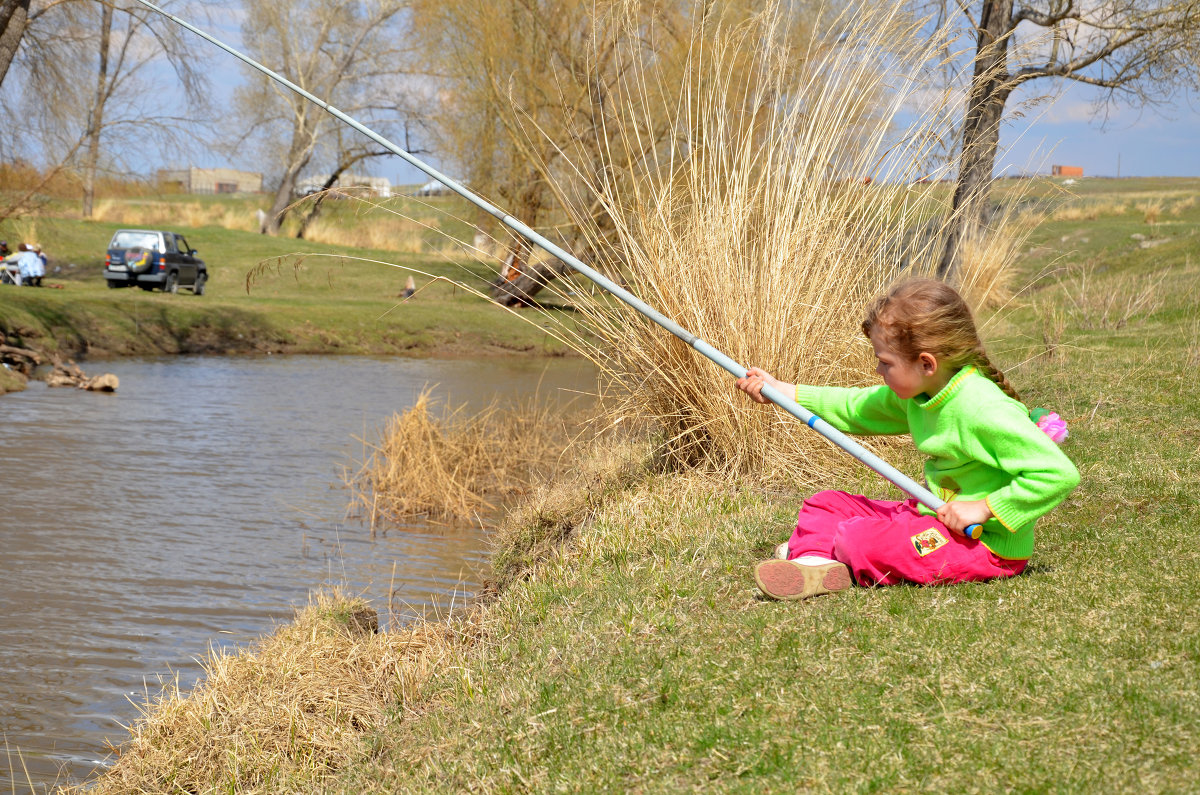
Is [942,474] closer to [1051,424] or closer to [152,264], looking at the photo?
[1051,424]

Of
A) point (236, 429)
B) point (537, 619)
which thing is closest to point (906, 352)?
point (537, 619)

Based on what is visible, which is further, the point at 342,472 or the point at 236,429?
the point at 236,429

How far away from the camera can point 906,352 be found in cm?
391

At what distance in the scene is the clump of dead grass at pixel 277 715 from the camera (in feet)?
13.0

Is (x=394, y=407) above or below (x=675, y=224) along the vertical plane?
below

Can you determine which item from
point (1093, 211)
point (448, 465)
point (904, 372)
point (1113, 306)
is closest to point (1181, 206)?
point (1093, 211)

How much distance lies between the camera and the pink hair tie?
12.3ft

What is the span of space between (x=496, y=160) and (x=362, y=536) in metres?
18.4

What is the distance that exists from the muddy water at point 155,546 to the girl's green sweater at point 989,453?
10.2 ft

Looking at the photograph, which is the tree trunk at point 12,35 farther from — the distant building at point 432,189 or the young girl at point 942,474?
the young girl at point 942,474

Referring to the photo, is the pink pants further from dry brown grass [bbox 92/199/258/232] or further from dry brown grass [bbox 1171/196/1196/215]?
dry brown grass [bbox 92/199/258/232]

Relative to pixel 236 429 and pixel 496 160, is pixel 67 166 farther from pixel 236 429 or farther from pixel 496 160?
pixel 496 160

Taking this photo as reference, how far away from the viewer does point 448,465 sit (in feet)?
30.3

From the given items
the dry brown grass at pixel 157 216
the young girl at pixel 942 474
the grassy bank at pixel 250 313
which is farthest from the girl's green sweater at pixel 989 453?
the dry brown grass at pixel 157 216
